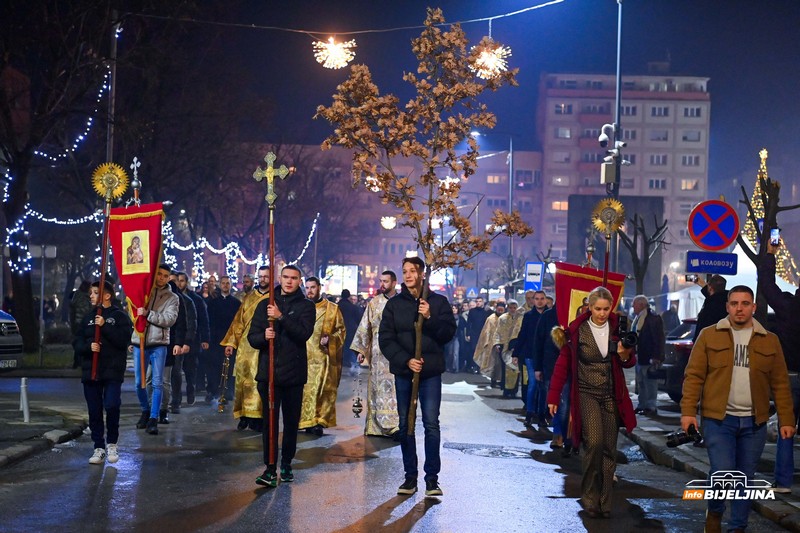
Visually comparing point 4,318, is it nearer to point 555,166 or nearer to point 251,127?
point 251,127

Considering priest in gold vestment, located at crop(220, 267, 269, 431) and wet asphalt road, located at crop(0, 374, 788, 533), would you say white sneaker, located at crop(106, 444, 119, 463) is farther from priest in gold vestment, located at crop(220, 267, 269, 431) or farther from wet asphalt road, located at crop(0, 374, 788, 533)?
priest in gold vestment, located at crop(220, 267, 269, 431)

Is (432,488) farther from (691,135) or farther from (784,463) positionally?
(691,135)

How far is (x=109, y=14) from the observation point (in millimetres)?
27750

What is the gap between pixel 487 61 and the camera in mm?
13938

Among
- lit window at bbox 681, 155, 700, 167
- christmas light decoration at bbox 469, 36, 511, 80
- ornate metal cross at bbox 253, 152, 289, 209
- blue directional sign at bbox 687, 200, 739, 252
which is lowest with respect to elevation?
blue directional sign at bbox 687, 200, 739, 252

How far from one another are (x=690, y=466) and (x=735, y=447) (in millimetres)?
4214

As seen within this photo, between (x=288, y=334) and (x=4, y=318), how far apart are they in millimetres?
13512

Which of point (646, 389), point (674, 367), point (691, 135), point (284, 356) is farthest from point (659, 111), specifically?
point (284, 356)

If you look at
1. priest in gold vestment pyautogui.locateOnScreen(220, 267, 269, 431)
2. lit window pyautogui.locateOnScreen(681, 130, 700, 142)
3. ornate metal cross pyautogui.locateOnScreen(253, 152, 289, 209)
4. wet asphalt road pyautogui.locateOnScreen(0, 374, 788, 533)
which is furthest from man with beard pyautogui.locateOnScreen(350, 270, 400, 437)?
lit window pyautogui.locateOnScreen(681, 130, 700, 142)

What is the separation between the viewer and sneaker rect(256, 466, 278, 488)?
382 inches

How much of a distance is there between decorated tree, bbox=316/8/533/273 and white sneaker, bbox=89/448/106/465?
4672mm

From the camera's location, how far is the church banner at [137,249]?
44.5 ft

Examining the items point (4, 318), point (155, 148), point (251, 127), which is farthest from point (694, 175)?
point (4, 318)

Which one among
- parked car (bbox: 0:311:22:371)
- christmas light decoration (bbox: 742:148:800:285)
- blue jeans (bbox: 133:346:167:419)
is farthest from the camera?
parked car (bbox: 0:311:22:371)
